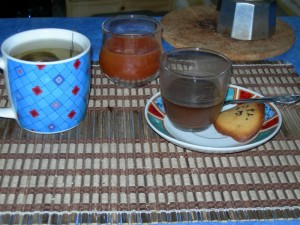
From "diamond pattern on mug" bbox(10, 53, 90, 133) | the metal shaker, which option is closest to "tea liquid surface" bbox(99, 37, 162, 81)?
"diamond pattern on mug" bbox(10, 53, 90, 133)

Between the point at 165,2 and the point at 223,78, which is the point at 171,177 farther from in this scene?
the point at 165,2

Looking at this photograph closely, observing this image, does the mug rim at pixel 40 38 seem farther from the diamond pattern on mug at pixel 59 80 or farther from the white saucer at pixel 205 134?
the white saucer at pixel 205 134

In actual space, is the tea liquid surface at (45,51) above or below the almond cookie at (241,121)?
above

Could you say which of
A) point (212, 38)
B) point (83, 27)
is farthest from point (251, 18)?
point (83, 27)

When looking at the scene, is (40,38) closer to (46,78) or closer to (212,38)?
(46,78)

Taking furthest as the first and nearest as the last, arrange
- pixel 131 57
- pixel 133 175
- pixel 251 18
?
pixel 251 18, pixel 131 57, pixel 133 175

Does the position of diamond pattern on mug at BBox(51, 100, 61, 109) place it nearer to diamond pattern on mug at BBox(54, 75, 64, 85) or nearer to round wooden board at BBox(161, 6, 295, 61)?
diamond pattern on mug at BBox(54, 75, 64, 85)

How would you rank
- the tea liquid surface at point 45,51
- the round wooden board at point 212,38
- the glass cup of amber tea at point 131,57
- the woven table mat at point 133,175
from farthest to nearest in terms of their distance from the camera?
the round wooden board at point 212,38
the glass cup of amber tea at point 131,57
the tea liquid surface at point 45,51
the woven table mat at point 133,175

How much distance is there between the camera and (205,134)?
0.56 m

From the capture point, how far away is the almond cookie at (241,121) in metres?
0.54

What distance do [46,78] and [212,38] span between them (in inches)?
19.0

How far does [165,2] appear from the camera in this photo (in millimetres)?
2449

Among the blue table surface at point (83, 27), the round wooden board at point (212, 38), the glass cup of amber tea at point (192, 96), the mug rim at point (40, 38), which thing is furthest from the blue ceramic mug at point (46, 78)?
the round wooden board at point (212, 38)

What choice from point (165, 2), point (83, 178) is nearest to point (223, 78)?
point (83, 178)
